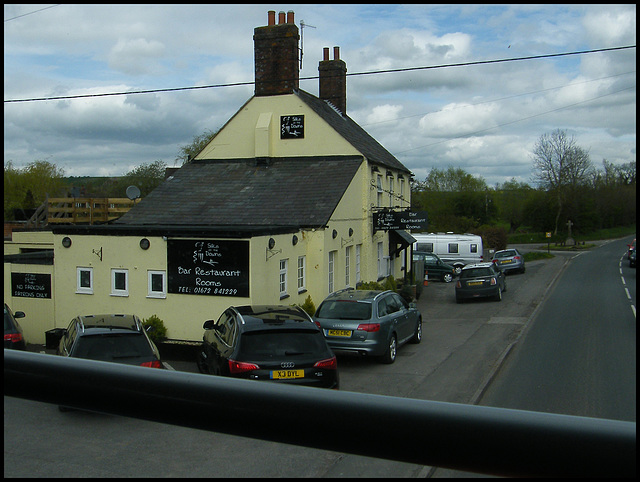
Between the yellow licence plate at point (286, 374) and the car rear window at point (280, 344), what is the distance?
255 millimetres

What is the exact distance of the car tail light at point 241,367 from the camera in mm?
9625

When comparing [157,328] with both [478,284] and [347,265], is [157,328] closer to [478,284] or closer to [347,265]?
[347,265]

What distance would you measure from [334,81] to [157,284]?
15732 mm

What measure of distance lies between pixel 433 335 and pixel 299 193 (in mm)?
6318

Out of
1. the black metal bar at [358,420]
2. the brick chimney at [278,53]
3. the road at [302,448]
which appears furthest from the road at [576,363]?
the brick chimney at [278,53]

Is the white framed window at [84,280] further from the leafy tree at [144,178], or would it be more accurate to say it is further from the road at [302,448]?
the leafy tree at [144,178]

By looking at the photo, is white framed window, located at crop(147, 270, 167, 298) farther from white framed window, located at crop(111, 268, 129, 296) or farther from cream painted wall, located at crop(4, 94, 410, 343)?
white framed window, located at crop(111, 268, 129, 296)

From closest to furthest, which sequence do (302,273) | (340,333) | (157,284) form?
(340,333) < (157,284) < (302,273)

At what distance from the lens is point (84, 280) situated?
52.7ft

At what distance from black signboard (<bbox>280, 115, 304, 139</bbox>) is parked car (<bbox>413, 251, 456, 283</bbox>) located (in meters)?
13.8

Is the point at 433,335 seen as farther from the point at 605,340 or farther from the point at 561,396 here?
the point at 561,396

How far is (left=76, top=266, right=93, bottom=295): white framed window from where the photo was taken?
15938 millimetres

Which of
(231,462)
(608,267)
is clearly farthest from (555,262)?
(231,462)

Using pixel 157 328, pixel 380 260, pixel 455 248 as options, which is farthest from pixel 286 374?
pixel 455 248
